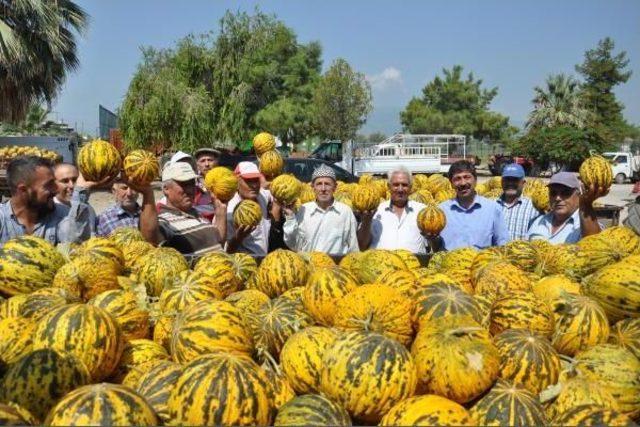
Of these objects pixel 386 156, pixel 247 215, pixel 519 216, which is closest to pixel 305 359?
pixel 247 215

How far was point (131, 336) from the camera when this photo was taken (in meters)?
2.85

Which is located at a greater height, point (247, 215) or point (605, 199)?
point (605, 199)

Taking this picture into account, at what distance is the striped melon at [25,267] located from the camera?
3334mm

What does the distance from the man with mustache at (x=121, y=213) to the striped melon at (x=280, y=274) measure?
2.53 metres

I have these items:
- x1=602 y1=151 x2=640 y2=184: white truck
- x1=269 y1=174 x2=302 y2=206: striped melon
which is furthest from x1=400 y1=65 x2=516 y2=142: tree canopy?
x1=269 y1=174 x2=302 y2=206: striped melon

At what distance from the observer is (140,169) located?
461 centimetres

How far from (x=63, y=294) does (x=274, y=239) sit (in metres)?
3.50

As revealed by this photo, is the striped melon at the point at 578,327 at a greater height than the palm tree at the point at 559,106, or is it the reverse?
the palm tree at the point at 559,106

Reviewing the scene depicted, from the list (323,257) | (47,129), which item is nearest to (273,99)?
(47,129)

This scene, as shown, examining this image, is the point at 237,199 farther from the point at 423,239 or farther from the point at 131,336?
the point at 131,336

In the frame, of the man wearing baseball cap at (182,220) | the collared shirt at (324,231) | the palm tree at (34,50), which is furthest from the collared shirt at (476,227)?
the palm tree at (34,50)

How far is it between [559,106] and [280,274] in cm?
5100

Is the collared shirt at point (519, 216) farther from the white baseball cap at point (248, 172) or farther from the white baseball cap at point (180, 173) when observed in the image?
the white baseball cap at point (180, 173)

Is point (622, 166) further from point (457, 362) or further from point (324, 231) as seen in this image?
point (457, 362)
